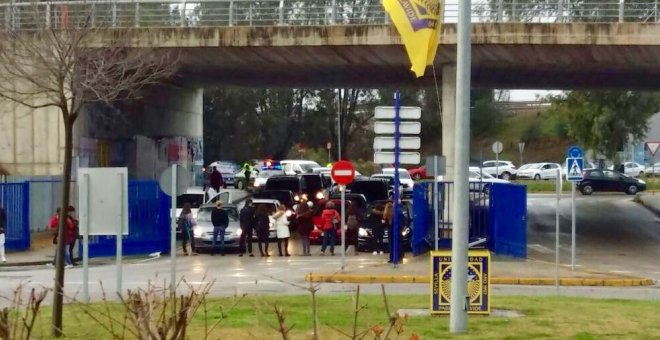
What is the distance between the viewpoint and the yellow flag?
15273 mm

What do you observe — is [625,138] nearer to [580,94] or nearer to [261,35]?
[580,94]

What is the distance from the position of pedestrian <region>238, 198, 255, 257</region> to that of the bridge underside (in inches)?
228

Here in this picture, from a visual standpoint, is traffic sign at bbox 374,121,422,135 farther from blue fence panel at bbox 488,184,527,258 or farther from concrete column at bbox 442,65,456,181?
concrete column at bbox 442,65,456,181

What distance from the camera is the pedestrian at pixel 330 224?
29008mm

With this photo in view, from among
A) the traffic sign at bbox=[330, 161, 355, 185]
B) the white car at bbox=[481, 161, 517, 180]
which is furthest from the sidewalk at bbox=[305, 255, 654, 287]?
the white car at bbox=[481, 161, 517, 180]

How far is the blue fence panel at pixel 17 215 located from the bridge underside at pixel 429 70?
6818mm

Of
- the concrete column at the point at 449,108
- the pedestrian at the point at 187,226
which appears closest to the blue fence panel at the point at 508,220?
the concrete column at the point at 449,108

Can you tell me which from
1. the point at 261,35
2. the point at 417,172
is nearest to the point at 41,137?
the point at 261,35

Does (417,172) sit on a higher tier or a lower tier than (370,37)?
lower

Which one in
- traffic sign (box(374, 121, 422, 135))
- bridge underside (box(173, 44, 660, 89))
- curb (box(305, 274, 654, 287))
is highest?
bridge underside (box(173, 44, 660, 89))

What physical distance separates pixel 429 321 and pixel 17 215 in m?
19.2

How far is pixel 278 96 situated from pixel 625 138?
84.7 feet

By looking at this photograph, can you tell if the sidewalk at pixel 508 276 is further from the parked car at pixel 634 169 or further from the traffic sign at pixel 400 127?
the parked car at pixel 634 169

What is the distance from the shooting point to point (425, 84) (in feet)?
137
